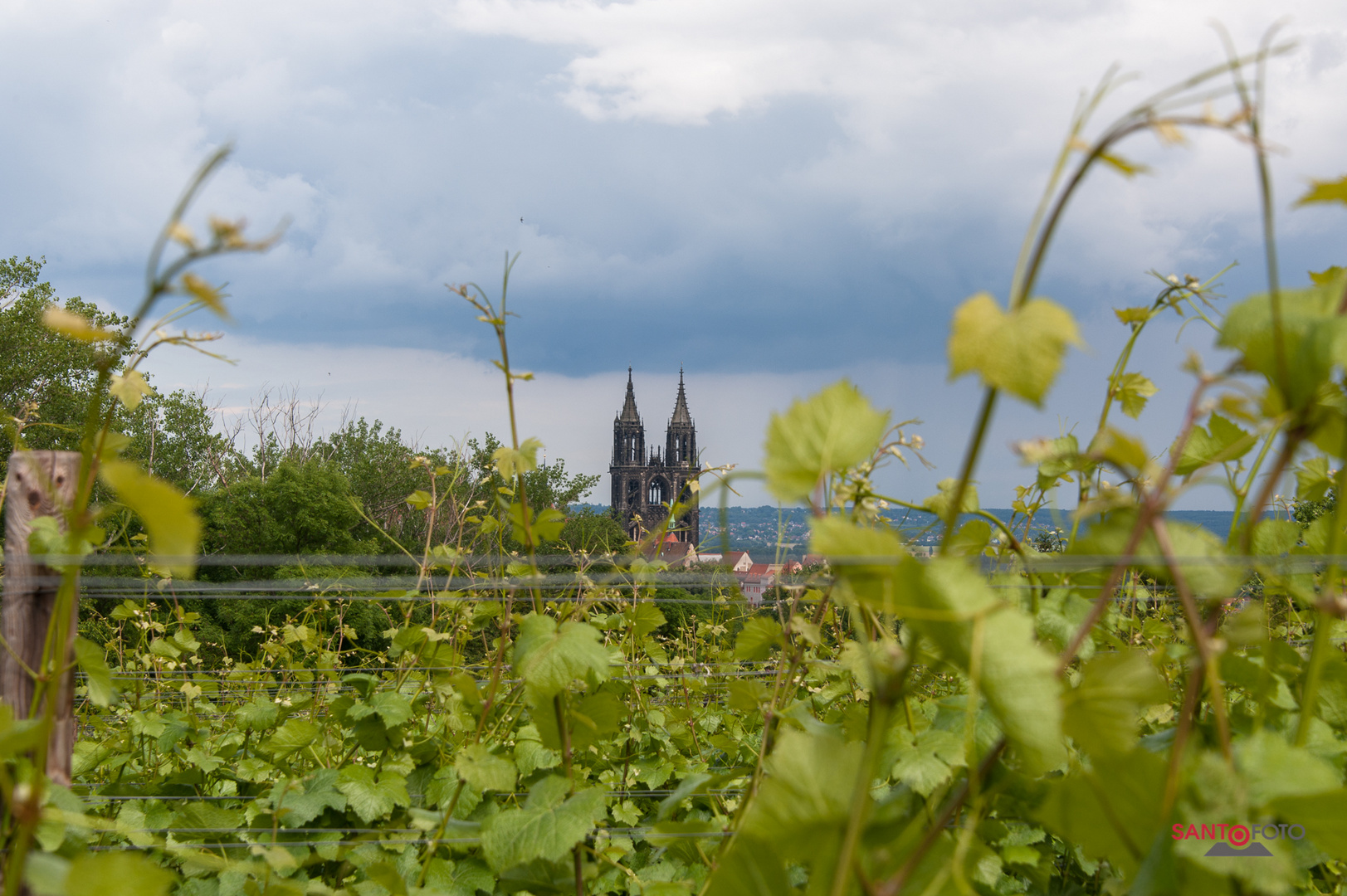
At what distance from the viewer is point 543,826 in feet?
2.47

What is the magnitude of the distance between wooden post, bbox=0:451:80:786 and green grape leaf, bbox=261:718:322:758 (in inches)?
13.9

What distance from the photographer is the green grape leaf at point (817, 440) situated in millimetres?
426

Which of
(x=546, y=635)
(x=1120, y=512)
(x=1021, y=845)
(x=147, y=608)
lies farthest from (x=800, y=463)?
(x=147, y=608)

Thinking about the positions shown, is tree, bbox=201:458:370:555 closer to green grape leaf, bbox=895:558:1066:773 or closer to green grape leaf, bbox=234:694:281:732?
green grape leaf, bbox=234:694:281:732

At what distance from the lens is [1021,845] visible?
946mm

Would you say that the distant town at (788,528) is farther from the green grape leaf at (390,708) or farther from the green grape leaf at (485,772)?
the green grape leaf at (390,708)

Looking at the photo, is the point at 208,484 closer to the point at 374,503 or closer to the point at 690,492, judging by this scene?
the point at 374,503

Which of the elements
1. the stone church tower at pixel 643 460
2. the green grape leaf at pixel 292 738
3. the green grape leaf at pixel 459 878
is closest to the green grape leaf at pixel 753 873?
the green grape leaf at pixel 459 878

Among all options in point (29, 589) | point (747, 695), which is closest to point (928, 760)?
point (747, 695)

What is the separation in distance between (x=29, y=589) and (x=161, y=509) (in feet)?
3.06

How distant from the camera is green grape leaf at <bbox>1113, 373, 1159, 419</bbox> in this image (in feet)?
2.48

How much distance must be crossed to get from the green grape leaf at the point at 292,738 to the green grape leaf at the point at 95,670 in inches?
19.1

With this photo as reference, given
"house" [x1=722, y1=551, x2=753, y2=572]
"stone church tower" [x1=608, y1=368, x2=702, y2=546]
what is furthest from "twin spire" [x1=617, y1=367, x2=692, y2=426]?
"house" [x1=722, y1=551, x2=753, y2=572]

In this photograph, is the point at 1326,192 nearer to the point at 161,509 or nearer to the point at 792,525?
the point at 161,509
